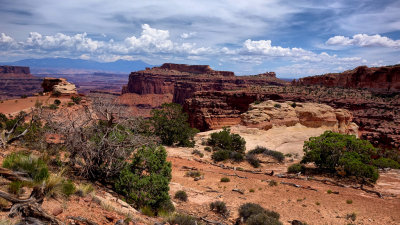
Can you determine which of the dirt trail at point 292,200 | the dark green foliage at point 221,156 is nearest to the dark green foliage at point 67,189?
the dirt trail at point 292,200

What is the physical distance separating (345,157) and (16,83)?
135685mm

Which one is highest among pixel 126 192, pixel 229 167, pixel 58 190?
pixel 58 190

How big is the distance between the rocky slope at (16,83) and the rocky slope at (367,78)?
91378 mm

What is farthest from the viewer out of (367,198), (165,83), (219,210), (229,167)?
(165,83)

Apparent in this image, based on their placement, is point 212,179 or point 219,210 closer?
point 219,210

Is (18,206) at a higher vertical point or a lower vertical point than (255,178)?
higher

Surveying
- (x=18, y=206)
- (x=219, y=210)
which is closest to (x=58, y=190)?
(x=18, y=206)

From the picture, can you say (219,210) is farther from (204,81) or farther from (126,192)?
(204,81)

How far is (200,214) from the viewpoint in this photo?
8680mm

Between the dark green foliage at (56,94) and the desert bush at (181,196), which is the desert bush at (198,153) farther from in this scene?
the dark green foliage at (56,94)

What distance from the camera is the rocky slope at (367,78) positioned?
52.2 meters

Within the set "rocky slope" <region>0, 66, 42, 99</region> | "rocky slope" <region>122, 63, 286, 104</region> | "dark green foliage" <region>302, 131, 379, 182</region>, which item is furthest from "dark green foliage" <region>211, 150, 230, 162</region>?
"rocky slope" <region>0, 66, 42, 99</region>

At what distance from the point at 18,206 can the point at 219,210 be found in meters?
6.81

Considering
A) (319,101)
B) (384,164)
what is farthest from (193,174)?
(319,101)
